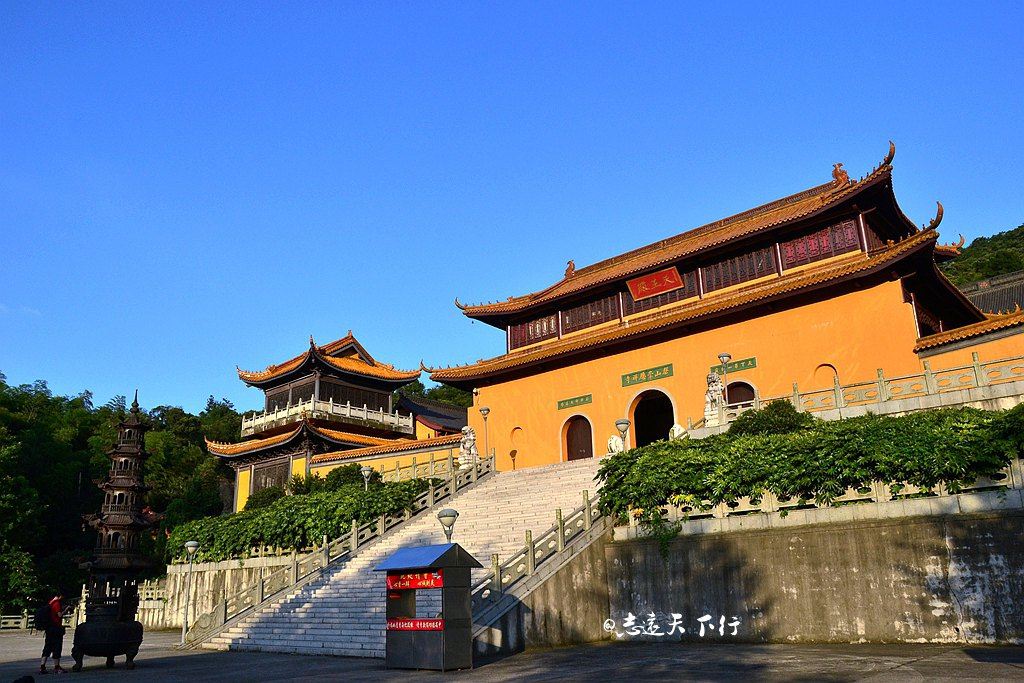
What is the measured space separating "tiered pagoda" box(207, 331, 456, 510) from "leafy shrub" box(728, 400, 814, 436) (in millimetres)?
19315

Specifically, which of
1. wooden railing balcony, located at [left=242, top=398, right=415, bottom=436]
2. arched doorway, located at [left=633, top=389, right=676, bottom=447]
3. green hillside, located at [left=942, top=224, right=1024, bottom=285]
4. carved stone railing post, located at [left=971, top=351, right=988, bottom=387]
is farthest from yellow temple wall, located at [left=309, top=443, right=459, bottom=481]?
green hillside, located at [left=942, top=224, right=1024, bottom=285]

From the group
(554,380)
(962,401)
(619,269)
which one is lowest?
(962,401)

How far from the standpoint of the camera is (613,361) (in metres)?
24.5

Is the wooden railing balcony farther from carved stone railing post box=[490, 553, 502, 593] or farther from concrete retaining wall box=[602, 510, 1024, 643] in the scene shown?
concrete retaining wall box=[602, 510, 1024, 643]

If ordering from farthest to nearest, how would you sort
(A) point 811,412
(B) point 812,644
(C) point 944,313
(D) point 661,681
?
(C) point 944,313
(A) point 811,412
(B) point 812,644
(D) point 661,681

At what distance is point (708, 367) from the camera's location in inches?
877

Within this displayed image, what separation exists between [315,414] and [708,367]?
799 inches

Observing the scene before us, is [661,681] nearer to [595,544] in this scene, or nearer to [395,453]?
[595,544]

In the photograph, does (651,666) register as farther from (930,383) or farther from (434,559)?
(930,383)

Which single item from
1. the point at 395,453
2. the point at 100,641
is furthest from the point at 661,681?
the point at 395,453

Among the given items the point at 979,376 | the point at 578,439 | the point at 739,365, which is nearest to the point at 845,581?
the point at 979,376

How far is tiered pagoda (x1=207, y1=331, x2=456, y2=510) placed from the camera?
3384cm

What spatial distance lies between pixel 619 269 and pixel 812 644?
704 inches

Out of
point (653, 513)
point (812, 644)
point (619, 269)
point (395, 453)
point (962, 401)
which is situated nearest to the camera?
point (812, 644)
